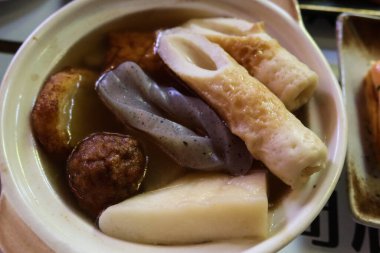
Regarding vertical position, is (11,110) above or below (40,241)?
above

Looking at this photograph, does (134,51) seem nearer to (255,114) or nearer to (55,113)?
(55,113)

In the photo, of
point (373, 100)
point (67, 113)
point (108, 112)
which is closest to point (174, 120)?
point (108, 112)

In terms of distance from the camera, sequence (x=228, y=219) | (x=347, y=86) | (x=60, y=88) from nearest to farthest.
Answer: (x=228, y=219) < (x=60, y=88) < (x=347, y=86)

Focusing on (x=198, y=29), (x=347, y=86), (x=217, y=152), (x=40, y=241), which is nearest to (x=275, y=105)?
(x=217, y=152)

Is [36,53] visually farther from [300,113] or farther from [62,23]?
[300,113]

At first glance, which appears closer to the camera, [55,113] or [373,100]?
[55,113]

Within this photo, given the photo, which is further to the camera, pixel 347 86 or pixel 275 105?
pixel 347 86

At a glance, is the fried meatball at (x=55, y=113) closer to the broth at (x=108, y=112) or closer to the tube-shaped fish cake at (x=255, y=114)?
the broth at (x=108, y=112)
